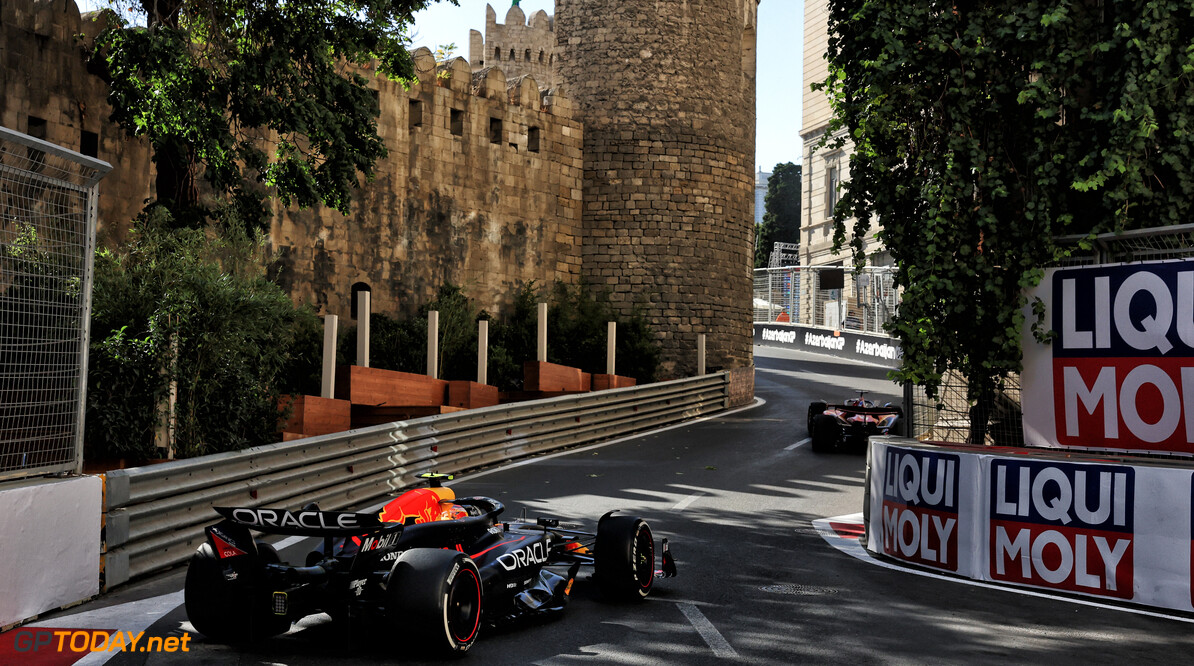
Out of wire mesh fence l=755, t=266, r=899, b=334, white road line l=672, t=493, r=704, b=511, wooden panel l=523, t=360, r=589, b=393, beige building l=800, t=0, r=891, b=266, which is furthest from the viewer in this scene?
beige building l=800, t=0, r=891, b=266

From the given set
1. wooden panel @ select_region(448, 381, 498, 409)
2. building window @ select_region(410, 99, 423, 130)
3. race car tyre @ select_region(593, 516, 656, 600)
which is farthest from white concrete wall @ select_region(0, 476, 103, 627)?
building window @ select_region(410, 99, 423, 130)

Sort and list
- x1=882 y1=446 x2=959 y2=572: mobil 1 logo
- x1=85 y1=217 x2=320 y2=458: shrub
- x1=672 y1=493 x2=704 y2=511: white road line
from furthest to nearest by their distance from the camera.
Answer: x1=672 y1=493 x2=704 y2=511: white road line < x1=85 y1=217 x2=320 y2=458: shrub < x1=882 y1=446 x2=959 y2=572: mobil 1 logo

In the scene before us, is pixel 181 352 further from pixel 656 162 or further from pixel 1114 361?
pixel 656 162

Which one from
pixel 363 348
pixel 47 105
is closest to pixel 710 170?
pixel 363 348

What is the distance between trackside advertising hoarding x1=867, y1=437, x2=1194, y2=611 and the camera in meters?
7.94

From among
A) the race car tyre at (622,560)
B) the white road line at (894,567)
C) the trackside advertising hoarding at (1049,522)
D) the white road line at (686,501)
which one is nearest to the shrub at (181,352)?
the white road line at (686,501)

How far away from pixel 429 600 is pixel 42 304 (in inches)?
142

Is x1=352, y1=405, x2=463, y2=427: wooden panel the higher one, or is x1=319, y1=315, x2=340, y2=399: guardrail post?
x1=319, y1=315, x2=340, y2=399: guardrail post

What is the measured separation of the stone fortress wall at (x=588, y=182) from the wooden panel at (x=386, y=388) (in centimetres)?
460

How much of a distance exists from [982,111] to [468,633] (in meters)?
6.71

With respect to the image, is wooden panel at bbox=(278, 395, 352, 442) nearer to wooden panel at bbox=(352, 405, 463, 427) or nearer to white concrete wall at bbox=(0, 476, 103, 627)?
wooden panel at bbox=(352, 405, 463, 427)

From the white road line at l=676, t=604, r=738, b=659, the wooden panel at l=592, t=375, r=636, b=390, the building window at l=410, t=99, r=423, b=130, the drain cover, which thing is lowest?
the drain cover

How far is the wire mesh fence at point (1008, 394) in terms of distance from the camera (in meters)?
8.86

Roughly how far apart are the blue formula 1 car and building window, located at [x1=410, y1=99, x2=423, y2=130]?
19.8m
